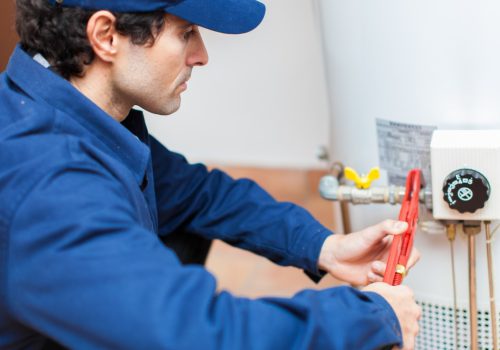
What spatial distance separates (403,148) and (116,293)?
52 cm

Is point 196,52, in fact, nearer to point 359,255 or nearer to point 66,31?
point 66,31

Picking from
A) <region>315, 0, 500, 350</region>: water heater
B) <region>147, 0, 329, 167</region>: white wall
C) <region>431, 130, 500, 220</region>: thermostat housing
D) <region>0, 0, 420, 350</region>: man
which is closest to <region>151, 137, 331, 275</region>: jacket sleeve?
<region>0, 0, 420, 350</region>: man

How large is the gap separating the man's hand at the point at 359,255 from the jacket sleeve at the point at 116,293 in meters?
0.26

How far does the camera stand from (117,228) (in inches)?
26.9

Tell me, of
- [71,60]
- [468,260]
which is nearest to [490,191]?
[468,260]

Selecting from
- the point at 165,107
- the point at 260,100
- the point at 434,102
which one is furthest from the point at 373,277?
the point at 260,100

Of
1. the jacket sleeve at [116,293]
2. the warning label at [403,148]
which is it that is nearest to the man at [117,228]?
the jacket sleeve at [116,293]

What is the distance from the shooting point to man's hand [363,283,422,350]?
0.81 metres

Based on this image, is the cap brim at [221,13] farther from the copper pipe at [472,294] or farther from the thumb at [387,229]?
the copper pipe at [472,294]

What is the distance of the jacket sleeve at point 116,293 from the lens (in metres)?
0.65

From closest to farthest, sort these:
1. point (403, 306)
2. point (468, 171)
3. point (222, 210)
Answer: point (403, 306), point (468, 171), point (222, 210)

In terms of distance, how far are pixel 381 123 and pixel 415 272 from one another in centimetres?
23

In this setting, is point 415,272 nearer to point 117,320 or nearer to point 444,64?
point 444,64

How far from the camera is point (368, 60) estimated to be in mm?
1009
